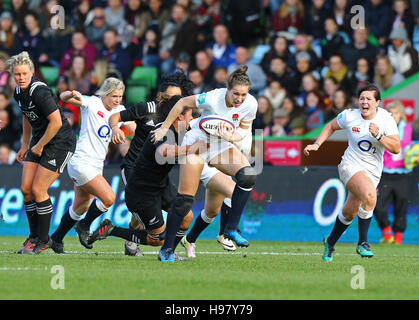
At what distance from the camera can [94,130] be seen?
1108 cm

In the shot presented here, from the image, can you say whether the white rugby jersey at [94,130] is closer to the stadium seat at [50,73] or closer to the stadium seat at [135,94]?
the stadium seat at [135,94]

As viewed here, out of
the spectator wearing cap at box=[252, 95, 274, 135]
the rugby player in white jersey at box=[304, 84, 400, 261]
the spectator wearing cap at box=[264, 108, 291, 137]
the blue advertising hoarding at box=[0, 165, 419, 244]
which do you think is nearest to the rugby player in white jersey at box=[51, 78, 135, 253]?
the rugby player in white jersey at box=[304, 84, 400, 261]

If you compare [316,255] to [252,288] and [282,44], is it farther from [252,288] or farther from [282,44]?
[282,44]

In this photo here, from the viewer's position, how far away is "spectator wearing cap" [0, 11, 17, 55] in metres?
20.8

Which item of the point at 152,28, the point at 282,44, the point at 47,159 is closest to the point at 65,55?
the point at 152,28

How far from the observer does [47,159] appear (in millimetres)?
10398

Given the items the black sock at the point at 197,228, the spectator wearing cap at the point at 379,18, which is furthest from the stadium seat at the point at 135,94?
the black sock at the point at 197,228

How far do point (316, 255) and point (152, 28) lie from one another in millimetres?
9717

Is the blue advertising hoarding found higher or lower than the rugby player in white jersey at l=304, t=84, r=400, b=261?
lower

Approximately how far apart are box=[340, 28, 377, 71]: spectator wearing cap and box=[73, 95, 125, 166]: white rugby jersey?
745cm

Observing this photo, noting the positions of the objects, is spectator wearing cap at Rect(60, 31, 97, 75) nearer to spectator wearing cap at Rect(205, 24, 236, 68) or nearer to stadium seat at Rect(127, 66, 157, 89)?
stadium seat at Rect(127, 66, 157, 89)

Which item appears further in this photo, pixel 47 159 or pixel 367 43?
pixel 367 43

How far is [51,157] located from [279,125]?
23.7 ft

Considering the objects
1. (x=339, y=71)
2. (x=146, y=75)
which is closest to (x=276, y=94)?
(x=339, y=71)
